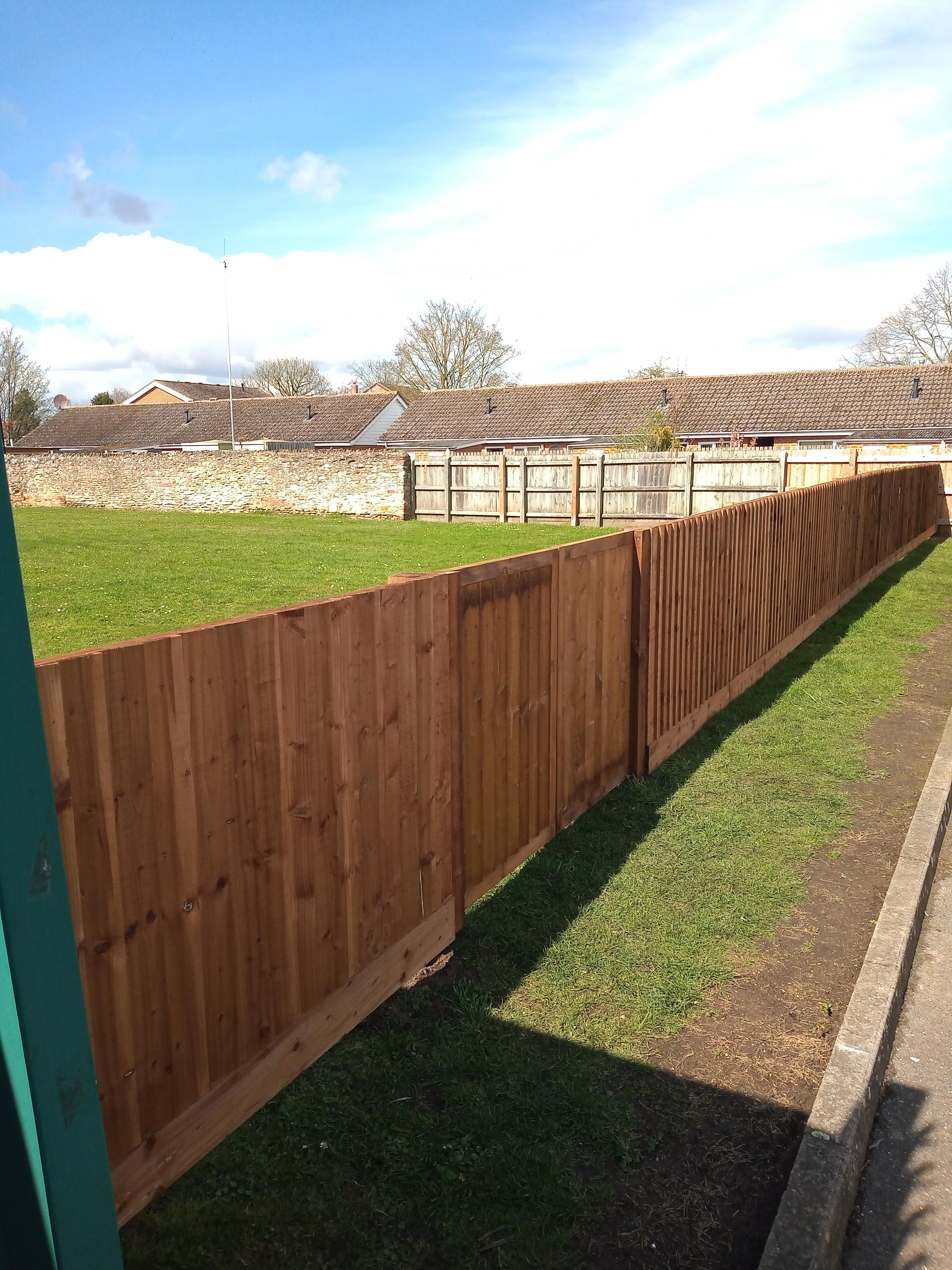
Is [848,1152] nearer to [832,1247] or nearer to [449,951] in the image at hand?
[832,1247]

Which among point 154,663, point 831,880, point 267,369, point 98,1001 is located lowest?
point 831,880

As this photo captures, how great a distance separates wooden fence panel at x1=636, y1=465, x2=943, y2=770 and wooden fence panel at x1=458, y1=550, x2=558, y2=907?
132 centimetres

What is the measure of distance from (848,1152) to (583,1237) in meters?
0.86

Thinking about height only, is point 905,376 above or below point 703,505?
above

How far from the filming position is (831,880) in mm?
4785

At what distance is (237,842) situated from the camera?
2770mm

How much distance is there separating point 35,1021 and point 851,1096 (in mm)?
2540

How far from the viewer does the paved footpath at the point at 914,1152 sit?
2701 millimetres

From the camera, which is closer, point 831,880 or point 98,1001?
point 98,1001

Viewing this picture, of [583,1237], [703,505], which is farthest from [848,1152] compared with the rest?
[703,505]

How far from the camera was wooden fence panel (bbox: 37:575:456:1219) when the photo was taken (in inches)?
92.1

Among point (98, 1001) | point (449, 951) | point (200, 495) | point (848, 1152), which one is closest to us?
point (98, 1001)

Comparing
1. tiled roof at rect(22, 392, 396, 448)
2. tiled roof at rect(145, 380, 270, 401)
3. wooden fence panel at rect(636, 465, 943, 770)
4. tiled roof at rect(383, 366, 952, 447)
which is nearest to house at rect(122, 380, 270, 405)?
tiled roof at rect(145, 380, 270, 401)

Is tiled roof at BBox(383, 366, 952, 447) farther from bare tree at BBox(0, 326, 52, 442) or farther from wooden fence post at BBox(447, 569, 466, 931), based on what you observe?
wooden fence post at BBox(447, 569, 466, 931)
